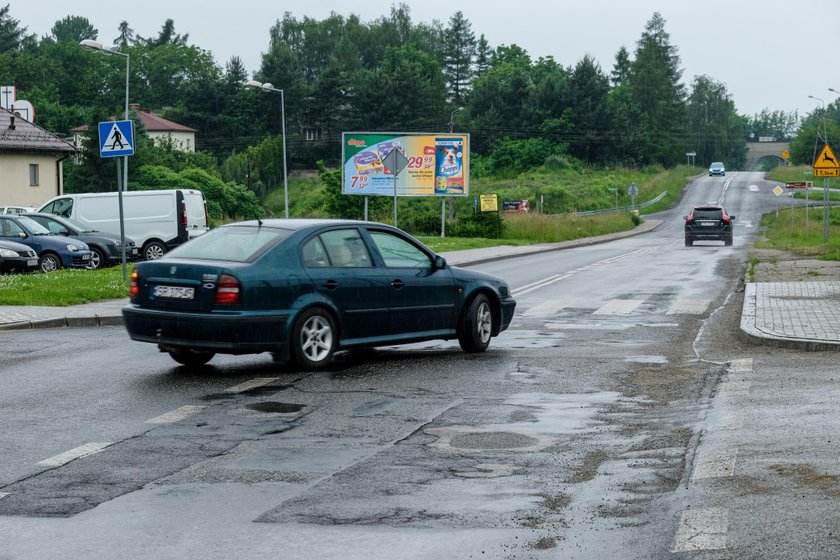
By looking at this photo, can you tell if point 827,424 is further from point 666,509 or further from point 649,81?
point 649,81

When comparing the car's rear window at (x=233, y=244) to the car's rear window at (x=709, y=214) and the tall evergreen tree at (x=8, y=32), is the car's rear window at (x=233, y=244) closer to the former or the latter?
the car's rear window at (x=709, y=214)

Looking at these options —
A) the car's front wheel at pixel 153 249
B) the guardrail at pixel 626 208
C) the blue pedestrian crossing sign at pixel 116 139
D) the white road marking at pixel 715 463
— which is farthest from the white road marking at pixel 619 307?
the guardrail at pixel 626 208

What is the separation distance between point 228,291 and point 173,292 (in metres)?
0.60

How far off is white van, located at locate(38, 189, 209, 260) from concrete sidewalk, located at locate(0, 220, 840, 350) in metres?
13.6

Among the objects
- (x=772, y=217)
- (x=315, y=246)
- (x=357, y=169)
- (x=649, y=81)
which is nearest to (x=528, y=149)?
(x=649, y=81)

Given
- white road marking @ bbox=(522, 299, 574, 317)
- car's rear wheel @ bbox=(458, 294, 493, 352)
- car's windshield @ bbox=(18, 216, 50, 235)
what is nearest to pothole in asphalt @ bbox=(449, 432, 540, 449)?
car's rear wheel @ bbox=(458, 294, 493, 352)

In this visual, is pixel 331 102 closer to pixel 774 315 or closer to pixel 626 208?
pixel 626 208

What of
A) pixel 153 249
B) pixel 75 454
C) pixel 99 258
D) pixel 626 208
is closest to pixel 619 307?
pixel 75 454

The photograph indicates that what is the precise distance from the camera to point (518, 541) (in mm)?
5430

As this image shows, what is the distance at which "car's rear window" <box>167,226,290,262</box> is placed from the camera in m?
11.3

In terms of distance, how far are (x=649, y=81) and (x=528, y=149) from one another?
35131 mm

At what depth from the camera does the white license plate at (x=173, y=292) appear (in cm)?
1100

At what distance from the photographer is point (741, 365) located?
464 inches

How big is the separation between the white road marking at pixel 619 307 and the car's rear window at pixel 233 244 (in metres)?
7.73
